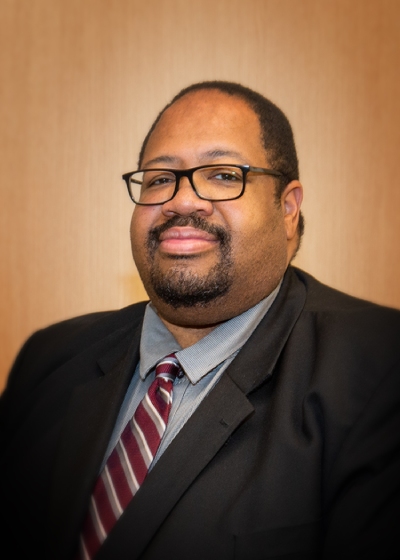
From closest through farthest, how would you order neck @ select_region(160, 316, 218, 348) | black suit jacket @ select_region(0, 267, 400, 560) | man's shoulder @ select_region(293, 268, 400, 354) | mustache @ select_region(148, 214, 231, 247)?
black suit jacket @ select_region(0, 267, 400, 560), man's shoulder @ select_region(293, 268, 400, 354), mustache @ select_region(148, 214, 231, 247), neck @ select_region(160, 316, 218, 348)

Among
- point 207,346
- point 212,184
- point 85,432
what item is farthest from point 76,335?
point 212,184

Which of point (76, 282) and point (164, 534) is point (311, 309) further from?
point (76, 282)

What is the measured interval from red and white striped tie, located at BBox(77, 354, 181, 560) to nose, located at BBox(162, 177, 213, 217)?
298 millimetres

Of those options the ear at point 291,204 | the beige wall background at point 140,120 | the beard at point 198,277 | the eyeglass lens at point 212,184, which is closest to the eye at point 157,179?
the eyeglass lens at point 212,184

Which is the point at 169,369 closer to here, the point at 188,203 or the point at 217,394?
the point at 217,394

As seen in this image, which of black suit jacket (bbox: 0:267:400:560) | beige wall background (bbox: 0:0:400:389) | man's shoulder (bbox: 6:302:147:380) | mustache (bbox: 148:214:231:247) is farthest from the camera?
beige wall background (bbox: 0:0:400:389)

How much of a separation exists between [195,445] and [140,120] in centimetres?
106

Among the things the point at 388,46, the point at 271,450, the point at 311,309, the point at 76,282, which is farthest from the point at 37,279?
the point at 388,46

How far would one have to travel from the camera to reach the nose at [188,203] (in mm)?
991

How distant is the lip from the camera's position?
988 mm

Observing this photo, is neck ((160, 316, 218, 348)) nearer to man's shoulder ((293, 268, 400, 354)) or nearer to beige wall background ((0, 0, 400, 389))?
man's shoulder ((293, 268, 400, 354))

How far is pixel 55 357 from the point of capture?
1.24 metres

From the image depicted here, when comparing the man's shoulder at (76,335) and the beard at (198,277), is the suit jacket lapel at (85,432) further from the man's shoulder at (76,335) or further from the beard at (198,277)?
the beard at (198,277)

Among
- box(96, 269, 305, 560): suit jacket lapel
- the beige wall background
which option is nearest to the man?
box(96, 269, 305, 560): suit jacket lapel
